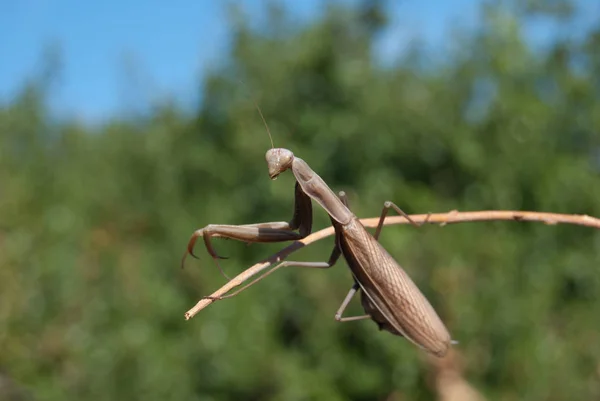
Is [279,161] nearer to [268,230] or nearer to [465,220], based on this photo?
[268,230]

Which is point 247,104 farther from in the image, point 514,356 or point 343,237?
point 343,237

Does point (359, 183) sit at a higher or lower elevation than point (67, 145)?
higher

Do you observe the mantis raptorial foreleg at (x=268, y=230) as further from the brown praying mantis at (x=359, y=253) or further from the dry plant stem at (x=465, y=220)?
the dry plant stem at (x=465, y=220)

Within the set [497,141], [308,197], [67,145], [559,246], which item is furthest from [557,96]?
[67,145]

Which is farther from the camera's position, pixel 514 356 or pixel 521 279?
pixel 521 279

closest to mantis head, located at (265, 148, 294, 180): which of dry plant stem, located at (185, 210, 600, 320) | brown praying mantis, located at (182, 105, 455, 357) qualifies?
brown praying mantis, located at (182, 105, 455, 357)

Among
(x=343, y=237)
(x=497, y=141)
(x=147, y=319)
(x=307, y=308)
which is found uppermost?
(x=343, y=237)

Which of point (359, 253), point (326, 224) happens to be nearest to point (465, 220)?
point (359, 253)

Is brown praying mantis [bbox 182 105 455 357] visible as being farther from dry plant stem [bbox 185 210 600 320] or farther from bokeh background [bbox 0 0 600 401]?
bokeh background [bbox 0 0 600 401]
